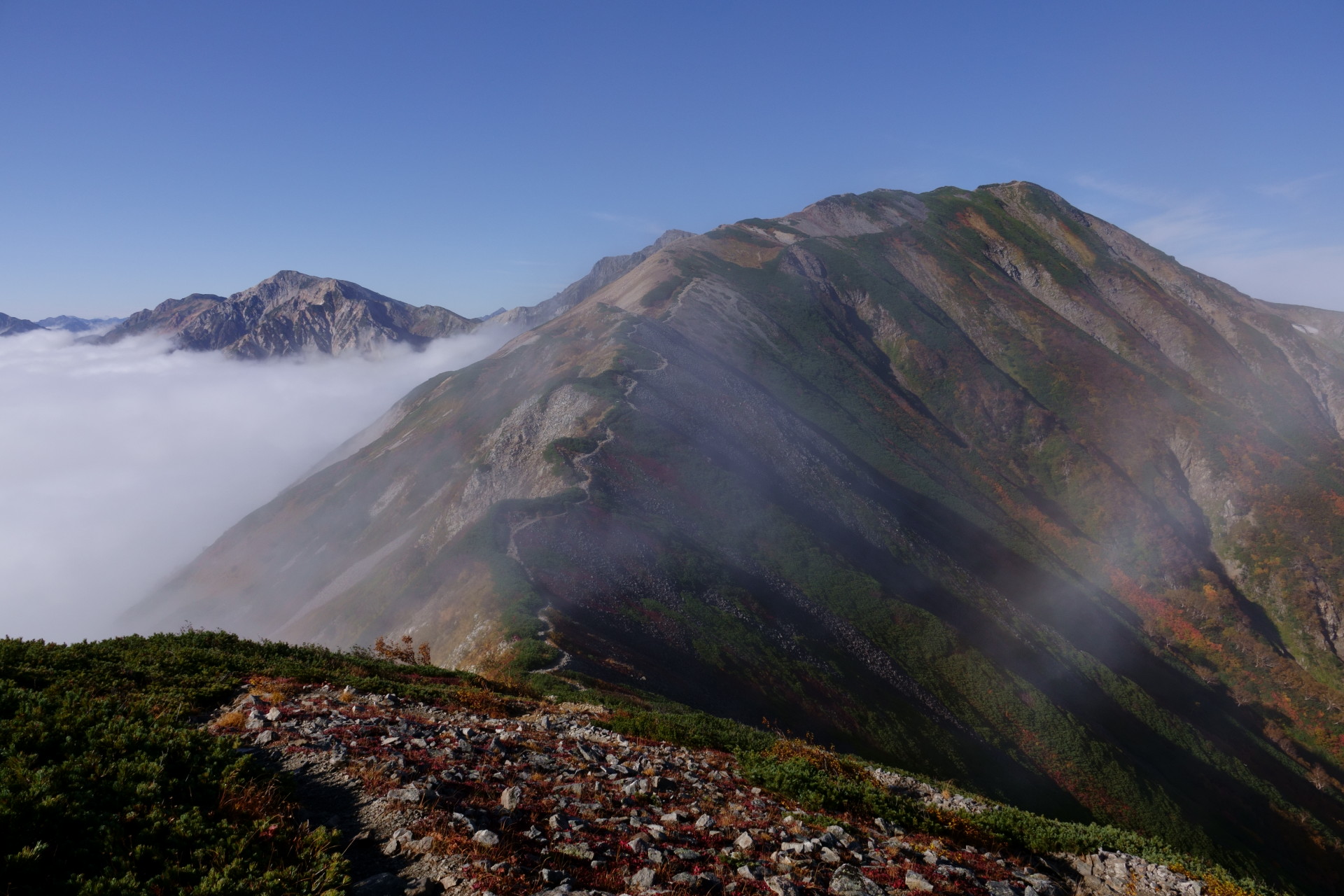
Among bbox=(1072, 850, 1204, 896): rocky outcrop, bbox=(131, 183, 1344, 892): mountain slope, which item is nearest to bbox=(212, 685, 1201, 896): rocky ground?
bbox=(1072, 850, 1204, 896): rocky outcrop

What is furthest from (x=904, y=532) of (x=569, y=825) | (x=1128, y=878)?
(x=569, y=825)

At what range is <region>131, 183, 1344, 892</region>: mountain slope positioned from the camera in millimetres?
48344

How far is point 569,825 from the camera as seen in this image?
10648 millimetres

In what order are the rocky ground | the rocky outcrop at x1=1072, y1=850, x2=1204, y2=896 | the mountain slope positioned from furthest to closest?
the mountain slope < the rocky outcrop at x1=1072, y1=850, x2=1204, y2=896 < the rocky ground

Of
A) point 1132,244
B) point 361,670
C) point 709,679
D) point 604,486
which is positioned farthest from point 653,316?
point 1132,244

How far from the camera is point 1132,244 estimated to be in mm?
180875

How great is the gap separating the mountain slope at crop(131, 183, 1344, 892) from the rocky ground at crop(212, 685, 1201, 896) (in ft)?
62.9

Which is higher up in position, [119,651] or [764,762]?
[119,651]

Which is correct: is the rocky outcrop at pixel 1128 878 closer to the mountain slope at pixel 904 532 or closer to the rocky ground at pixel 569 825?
the rocky ground at pixel 569 825

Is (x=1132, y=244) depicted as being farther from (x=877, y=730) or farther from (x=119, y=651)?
(x=119, y=651)

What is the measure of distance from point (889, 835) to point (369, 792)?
10623 millimetres

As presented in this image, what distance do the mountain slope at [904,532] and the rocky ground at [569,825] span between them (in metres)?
19.2

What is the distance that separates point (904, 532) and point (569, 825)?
71.1 m

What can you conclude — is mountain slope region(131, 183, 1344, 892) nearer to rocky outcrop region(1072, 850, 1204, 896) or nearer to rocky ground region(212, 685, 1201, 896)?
rocky ground region(212, 685, 1201, 896)
